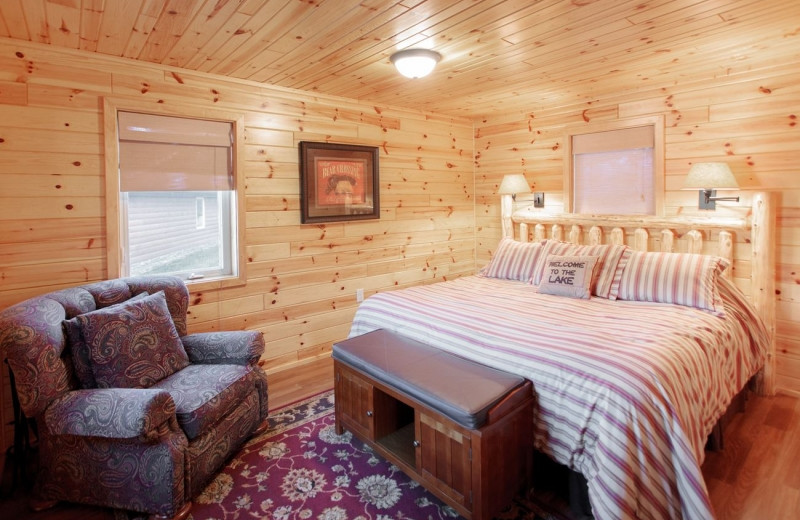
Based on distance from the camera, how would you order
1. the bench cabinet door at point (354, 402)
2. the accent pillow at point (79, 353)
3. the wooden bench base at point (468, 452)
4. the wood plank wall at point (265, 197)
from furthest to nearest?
1. the wood plank wall at point (265, 197)
2. the bench cabinet door at point (354, 402)
3. the accent pillow at point (79, 353)
4. the wooden bench base at point (468, 452)

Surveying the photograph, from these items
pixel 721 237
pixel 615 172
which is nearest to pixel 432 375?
pixel 721 237

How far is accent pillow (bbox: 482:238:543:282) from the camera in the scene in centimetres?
377

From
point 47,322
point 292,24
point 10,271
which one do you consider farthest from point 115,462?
point 292,24

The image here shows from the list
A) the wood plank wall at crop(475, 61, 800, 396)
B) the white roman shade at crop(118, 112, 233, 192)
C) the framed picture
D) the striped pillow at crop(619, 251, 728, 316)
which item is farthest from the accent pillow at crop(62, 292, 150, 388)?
the wood plank wall at crop(475, 61, 800, 396)

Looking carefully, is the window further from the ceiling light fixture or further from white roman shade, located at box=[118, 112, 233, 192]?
the ceiling light fixture

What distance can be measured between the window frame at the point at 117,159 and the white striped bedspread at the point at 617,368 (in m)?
1.27

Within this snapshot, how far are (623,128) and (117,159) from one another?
3.70 metres

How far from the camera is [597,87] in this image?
3611mm

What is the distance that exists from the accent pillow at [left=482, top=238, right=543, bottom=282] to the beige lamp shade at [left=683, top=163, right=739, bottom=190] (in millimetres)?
1178

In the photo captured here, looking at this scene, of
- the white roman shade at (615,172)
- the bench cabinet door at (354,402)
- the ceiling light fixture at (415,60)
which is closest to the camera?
the bench cabinet door at (354,402)

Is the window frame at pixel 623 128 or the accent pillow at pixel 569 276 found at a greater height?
the window frame at pixel 623 128

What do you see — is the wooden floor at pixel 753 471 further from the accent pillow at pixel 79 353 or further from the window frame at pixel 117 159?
the window frame at pixel 117 159

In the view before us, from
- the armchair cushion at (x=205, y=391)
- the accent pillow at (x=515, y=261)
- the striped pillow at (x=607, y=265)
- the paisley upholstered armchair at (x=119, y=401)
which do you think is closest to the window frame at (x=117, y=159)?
the paisley upholstered armchair at (x=119, y=401)

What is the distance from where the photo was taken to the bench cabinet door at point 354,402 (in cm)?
236
